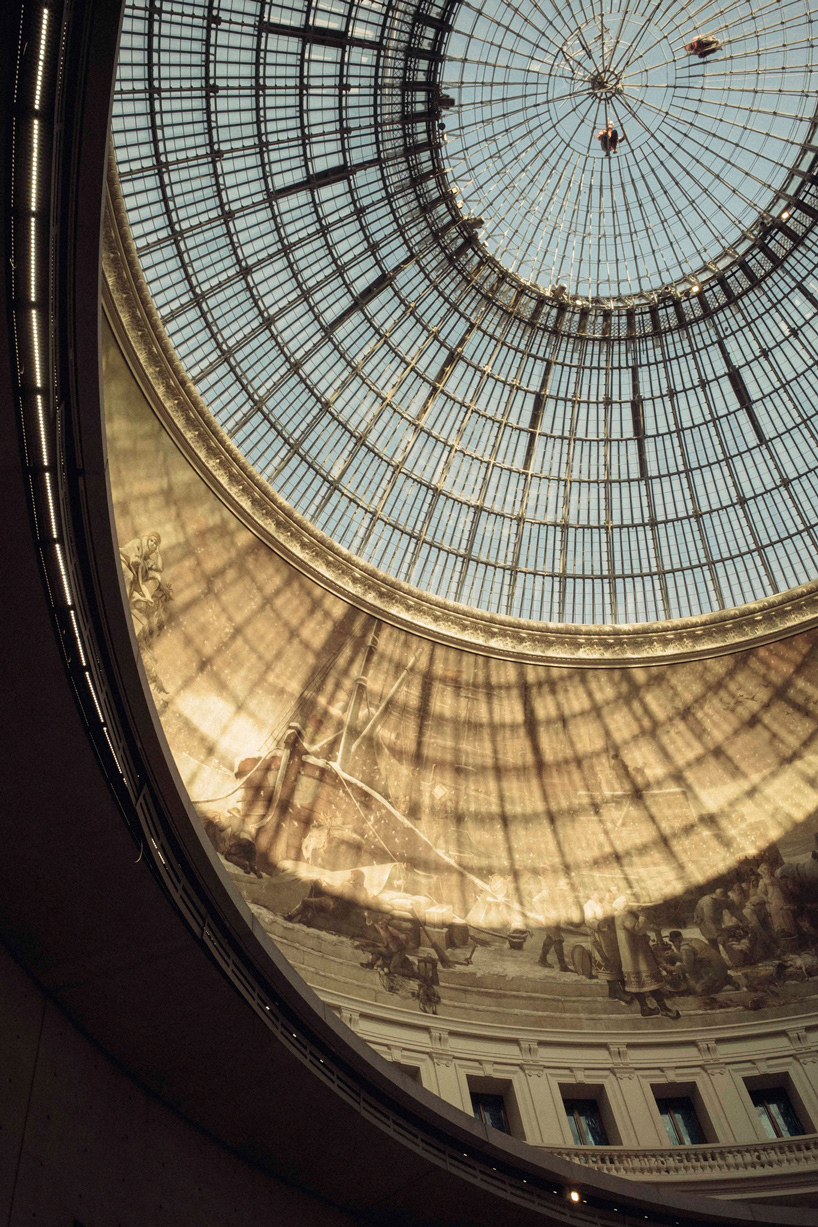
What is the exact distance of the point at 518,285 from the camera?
32.6 meters

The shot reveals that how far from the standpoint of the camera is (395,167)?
28.8m

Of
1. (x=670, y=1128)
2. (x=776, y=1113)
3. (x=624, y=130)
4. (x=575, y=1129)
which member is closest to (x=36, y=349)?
(x=575, y=1129)

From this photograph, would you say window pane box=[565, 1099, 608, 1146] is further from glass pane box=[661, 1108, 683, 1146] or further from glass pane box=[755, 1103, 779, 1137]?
glass pane box=[755, 1103, 779, 1137]

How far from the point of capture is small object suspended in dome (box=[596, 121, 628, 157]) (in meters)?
31.1

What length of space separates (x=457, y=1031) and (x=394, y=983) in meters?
1.89

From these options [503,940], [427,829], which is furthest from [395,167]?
[503,940]

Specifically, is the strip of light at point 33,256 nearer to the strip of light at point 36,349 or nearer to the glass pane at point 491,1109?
the strip of light at point 36,349

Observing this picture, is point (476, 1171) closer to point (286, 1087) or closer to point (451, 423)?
point (286, 1087)

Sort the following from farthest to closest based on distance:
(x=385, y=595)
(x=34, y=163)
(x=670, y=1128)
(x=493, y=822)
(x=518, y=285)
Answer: (x=518, y=285) < (x=385, y=595) < (x=493, y=822) < (x=670, y=1128) < (x=34, y=163)

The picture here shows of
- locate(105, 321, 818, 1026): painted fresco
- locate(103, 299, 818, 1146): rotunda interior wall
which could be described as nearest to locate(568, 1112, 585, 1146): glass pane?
locate(103, 299, 818, 1146): rotunda interior wall

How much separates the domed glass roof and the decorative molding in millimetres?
2140

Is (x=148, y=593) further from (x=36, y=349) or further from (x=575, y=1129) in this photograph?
(x=575, y=1129)

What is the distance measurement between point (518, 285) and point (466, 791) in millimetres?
17132

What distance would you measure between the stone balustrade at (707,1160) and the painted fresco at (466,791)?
3805 mm
